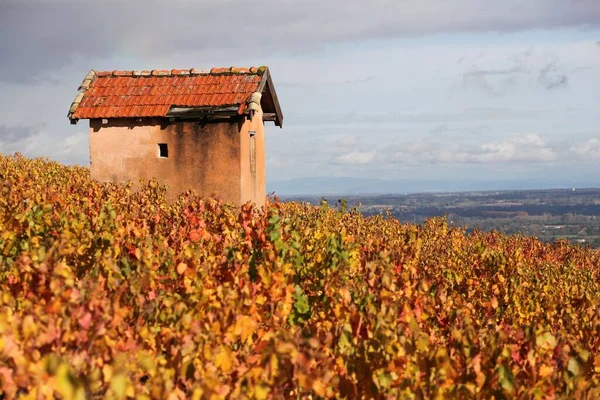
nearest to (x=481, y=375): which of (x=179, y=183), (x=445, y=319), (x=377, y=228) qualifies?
(x=445, y=319)

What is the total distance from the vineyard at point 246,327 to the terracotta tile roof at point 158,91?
846 centimetres

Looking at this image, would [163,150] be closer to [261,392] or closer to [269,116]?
[269,116]

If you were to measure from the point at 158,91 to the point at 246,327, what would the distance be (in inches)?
631

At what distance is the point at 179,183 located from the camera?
20078mm

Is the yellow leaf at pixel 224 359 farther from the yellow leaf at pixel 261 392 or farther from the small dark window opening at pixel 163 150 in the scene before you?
the small dark window opening at pixel 163 150

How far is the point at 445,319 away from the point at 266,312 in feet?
9.41

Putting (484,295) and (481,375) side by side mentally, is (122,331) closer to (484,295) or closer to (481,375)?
(481,375)

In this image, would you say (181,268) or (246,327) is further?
(181,268)

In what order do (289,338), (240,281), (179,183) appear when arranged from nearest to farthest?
(289,338), (240,281), (179,183)

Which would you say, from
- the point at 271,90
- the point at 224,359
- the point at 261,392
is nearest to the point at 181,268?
the point at 224,359

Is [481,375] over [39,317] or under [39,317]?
under

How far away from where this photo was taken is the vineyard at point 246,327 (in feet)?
15.9

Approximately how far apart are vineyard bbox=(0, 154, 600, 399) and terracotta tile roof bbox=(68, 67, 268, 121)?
846 centimetres

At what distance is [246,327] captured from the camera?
19.6 ft
